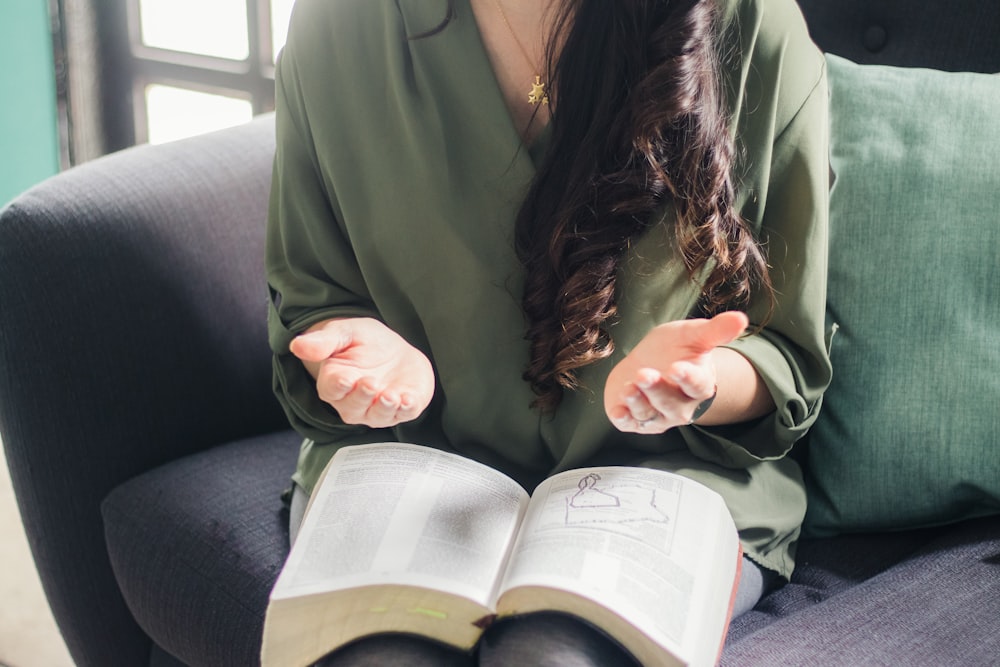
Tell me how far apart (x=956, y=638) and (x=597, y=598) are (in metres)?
0.33

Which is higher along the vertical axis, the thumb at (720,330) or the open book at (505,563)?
the thumb at (720,330)

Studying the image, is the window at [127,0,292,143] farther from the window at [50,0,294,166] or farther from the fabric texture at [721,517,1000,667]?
the fabric texture at [721,517,1000,667]

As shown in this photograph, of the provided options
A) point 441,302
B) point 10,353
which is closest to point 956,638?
point 441,302

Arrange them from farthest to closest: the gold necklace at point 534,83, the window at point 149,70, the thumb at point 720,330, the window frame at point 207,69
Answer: the window at point 149,70 < the window frame at point 207,69 < the gold necklace at point 534,83 < the thumb at point 720,330

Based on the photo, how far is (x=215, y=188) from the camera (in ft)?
3.64

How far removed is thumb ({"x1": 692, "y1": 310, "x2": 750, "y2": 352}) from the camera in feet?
2.11

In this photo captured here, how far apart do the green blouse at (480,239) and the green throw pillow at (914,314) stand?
0.07 meters

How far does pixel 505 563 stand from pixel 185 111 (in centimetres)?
182

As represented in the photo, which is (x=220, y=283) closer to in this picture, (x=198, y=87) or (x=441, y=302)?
(x=441, y=302)

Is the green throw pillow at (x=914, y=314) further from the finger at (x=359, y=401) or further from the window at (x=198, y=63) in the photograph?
the window at (x=198, y=63)

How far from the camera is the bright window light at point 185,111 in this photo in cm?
216

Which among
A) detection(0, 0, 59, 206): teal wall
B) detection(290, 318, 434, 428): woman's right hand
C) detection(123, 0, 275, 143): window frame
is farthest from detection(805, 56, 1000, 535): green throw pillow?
detection(0, 0, 59, 206): teal wall

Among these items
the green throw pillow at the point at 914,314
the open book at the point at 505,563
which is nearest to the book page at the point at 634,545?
the open book at the point at 505,563

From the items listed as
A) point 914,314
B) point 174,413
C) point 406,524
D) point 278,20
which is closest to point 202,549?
point 174,413
